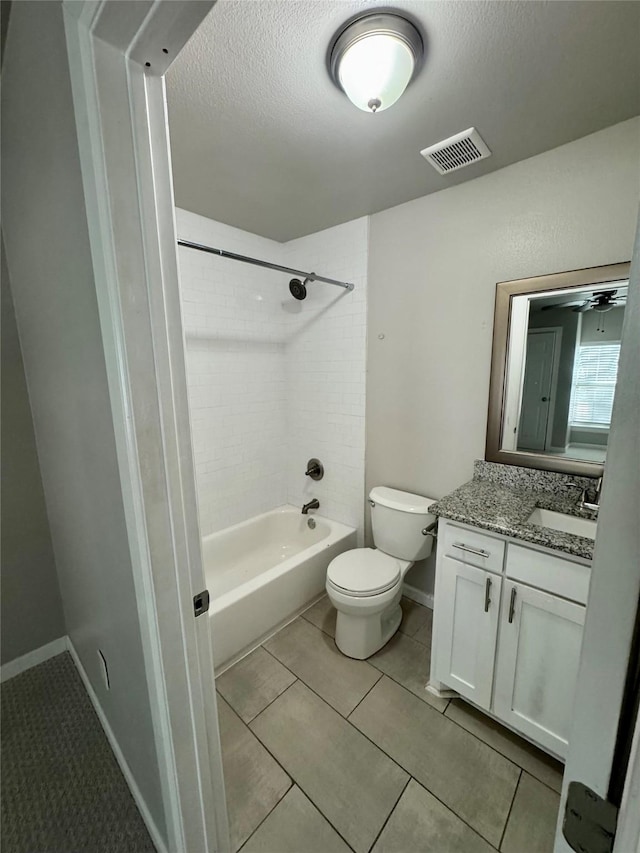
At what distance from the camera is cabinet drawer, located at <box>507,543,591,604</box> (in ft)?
3.66

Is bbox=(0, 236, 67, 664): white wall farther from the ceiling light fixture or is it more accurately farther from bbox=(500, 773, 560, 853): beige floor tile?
bbox=(500, 773, 560, 853): beige floor tile

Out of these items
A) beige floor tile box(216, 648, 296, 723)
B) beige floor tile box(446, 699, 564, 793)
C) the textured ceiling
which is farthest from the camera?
beige floor tile box(216, 648, 296, 723)

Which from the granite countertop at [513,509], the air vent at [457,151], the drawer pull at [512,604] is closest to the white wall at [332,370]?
the air vent at [457,151]

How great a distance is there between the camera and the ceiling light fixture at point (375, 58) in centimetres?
93

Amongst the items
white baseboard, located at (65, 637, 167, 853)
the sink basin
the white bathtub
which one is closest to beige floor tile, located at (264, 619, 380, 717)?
the white bathtub

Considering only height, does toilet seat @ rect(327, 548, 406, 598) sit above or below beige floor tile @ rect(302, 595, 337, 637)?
above

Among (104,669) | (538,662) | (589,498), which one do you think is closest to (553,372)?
Result: (589,498)

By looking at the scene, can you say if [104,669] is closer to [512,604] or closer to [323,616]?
[323,616]

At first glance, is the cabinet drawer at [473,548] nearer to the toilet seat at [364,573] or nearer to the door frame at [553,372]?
the toilet seat at [364,573]

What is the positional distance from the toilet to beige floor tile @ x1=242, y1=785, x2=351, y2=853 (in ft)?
2.16

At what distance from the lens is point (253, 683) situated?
163 centimetres

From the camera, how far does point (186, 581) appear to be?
79 centimetres

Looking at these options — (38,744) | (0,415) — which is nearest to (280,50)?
(0,415)

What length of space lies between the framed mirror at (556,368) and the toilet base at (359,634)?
1.05 m
